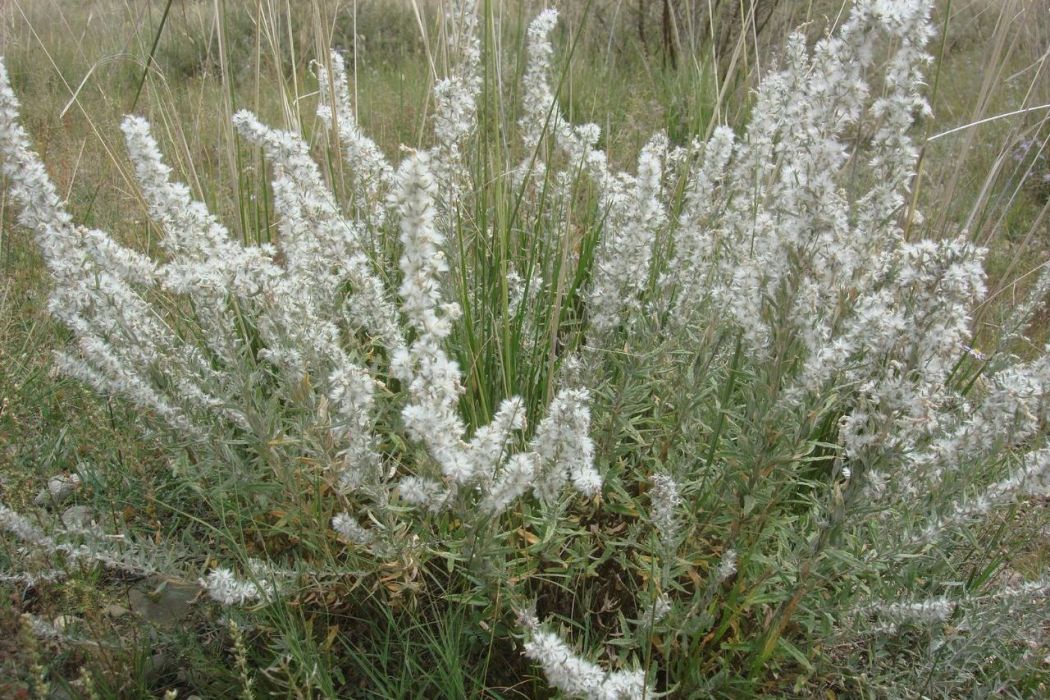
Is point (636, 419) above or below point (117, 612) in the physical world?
above

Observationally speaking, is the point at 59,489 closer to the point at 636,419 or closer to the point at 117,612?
the point at 117,612

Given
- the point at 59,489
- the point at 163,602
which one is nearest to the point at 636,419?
the point at 163,602

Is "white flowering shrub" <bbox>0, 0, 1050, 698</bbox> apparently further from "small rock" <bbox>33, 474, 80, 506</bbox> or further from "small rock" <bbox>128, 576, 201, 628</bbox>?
"small rock" <bbox>33, 474, 80, 506</bbox>

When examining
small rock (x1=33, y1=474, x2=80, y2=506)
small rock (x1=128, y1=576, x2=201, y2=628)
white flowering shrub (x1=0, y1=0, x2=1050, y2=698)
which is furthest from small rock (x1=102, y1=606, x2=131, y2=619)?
small rock (x1=33, y1=474, x2=80, y2=506)

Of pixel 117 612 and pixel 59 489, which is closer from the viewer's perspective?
pixel 117 612

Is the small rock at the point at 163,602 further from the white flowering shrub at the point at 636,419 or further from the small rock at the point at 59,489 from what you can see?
the small rock at the point at 59,489

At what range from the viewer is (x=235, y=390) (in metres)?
2.18

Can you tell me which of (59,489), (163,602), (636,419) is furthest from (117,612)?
(636,419)

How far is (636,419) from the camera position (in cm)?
250

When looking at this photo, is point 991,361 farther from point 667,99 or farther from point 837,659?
point 667,99

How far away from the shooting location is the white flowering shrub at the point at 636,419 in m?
1.81

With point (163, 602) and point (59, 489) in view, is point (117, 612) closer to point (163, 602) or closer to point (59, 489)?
point (163, 602)

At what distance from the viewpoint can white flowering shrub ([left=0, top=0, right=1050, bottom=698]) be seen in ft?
5.93

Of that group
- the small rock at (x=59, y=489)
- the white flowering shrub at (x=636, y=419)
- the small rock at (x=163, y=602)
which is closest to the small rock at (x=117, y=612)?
the small rock at (x=163, y=602)
